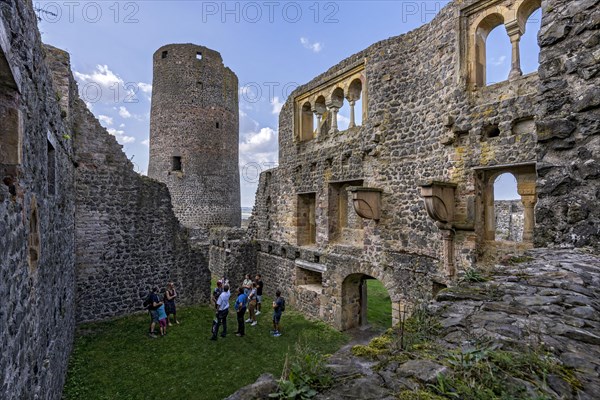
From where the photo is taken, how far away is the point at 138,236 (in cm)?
1040

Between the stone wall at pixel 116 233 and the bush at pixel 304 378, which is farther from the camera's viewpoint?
the stone wall at pixel 116 233

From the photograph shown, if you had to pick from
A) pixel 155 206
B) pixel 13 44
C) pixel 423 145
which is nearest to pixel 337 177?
pixel 423 145

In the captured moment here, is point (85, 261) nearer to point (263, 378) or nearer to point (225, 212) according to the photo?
point (263, 378)

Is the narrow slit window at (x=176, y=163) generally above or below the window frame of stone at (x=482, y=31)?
below

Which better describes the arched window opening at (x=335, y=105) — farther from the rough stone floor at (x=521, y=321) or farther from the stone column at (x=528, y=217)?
the rough stone floor at (x=521, y=321)

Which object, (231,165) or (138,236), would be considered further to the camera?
(231,165)

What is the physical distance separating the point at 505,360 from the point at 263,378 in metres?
1.12

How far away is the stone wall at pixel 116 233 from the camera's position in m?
9.52

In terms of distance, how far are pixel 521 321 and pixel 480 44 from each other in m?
6.94

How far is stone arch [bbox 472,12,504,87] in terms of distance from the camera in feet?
23.4

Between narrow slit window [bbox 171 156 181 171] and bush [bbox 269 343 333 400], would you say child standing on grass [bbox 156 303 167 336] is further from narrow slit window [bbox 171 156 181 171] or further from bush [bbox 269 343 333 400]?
narrow slit window [bbox 171 156 181 171]

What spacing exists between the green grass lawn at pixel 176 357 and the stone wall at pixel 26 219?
4.39ft

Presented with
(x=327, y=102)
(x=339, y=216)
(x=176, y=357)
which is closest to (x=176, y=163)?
(x=327, y=102)

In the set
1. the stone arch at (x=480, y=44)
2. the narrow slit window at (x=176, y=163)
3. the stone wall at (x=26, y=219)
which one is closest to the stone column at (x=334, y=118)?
the stone arch at (x=480, y=44)
